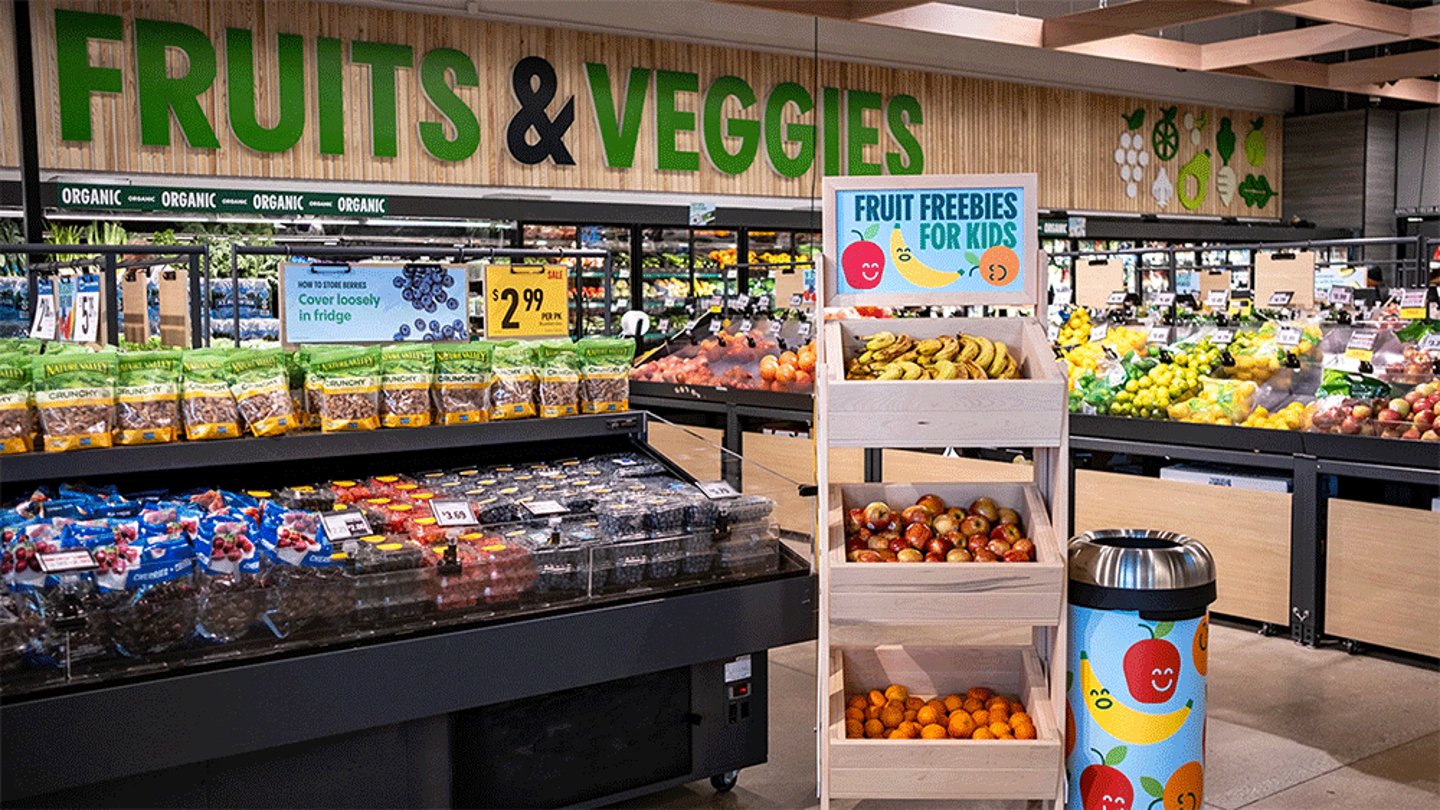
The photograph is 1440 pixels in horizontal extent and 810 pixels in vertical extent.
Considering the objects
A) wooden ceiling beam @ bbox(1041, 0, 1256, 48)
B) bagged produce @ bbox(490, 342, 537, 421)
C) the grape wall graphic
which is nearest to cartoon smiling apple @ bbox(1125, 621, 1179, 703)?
bagged produce @ bbox(490, 342, 537, 421)

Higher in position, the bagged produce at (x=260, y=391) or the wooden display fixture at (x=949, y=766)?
the bagged produce at (x=260, y=391)

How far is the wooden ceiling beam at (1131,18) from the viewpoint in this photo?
8344mm

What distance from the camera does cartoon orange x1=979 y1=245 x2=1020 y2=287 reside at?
368cm

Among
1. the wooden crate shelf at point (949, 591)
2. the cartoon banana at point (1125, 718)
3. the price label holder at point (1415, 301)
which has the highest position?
the price label holder at point (1415, 301)

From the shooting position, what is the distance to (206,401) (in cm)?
332

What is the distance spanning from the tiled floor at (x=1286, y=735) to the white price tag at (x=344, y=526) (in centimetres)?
113

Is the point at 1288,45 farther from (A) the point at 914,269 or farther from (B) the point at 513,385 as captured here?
(B) the point at 513,385

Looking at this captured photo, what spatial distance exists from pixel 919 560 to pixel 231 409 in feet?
6.07

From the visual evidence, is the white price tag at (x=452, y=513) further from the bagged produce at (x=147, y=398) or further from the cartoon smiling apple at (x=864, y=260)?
the cartoon smiling apple at (x=864, y=260)

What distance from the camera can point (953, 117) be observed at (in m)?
12.7

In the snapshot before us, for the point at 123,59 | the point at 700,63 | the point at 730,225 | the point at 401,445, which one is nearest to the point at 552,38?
the point at 700,63

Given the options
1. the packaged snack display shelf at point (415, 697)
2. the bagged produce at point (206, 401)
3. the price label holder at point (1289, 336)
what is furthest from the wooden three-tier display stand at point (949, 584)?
the price label holder at point (1289, 336)

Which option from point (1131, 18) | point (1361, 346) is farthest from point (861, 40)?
point (1361, 346)

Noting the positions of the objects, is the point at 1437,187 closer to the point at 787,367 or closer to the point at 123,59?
the point at 787,367
